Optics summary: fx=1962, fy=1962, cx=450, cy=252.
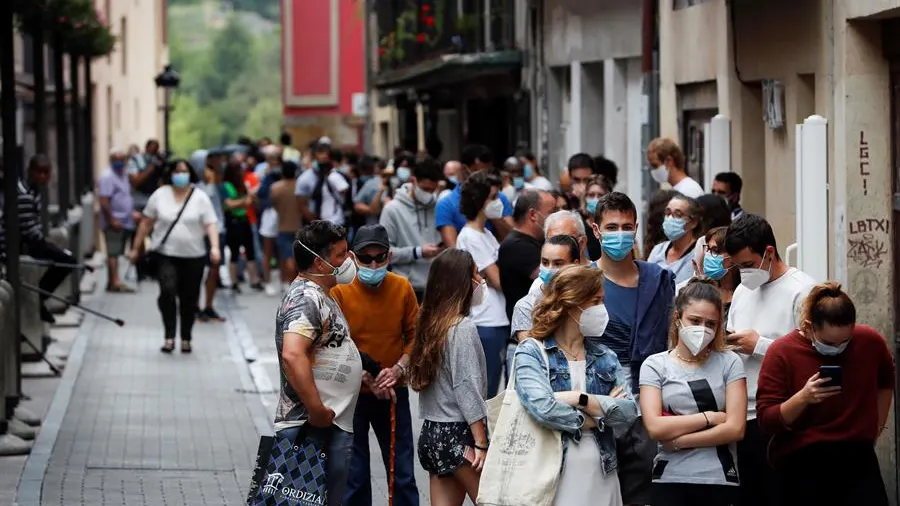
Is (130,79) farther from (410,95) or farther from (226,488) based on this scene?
(226,488)

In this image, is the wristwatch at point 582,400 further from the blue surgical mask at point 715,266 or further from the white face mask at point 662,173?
the white face mask at point 662,173

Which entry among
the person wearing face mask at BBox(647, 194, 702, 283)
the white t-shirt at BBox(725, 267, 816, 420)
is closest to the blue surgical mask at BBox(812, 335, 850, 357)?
the white t-shirt at BBox(725, 267, 816, 420)

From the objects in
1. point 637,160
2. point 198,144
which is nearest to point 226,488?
point 637,160

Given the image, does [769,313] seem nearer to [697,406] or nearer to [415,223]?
[697,406]

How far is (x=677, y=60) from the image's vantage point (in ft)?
55.2

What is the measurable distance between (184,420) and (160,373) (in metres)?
2.89

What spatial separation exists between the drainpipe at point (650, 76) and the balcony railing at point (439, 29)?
799 centimetres

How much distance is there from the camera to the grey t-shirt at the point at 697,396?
300 inches

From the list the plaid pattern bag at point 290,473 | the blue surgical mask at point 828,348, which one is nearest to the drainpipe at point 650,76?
the plaid pattern bag at point 290,473

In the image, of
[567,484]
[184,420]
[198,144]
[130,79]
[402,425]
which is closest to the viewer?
[567,484]

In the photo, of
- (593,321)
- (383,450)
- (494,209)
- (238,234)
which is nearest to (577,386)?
(593,321)

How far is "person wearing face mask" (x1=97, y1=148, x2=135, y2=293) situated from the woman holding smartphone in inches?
654

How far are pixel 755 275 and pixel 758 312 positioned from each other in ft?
0.60

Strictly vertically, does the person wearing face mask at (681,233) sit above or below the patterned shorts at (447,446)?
above
